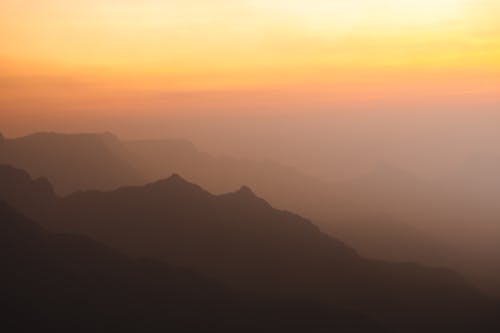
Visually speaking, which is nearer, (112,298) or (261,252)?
(112,298)

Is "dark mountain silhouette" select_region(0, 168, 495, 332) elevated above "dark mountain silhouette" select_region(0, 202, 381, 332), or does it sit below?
above

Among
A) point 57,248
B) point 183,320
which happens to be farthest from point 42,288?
point 183,320

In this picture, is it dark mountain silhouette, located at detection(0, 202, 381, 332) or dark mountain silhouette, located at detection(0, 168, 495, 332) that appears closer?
dark mountain silhouette, located at detection(0, 202, 381, 332)

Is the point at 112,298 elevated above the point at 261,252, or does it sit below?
below
